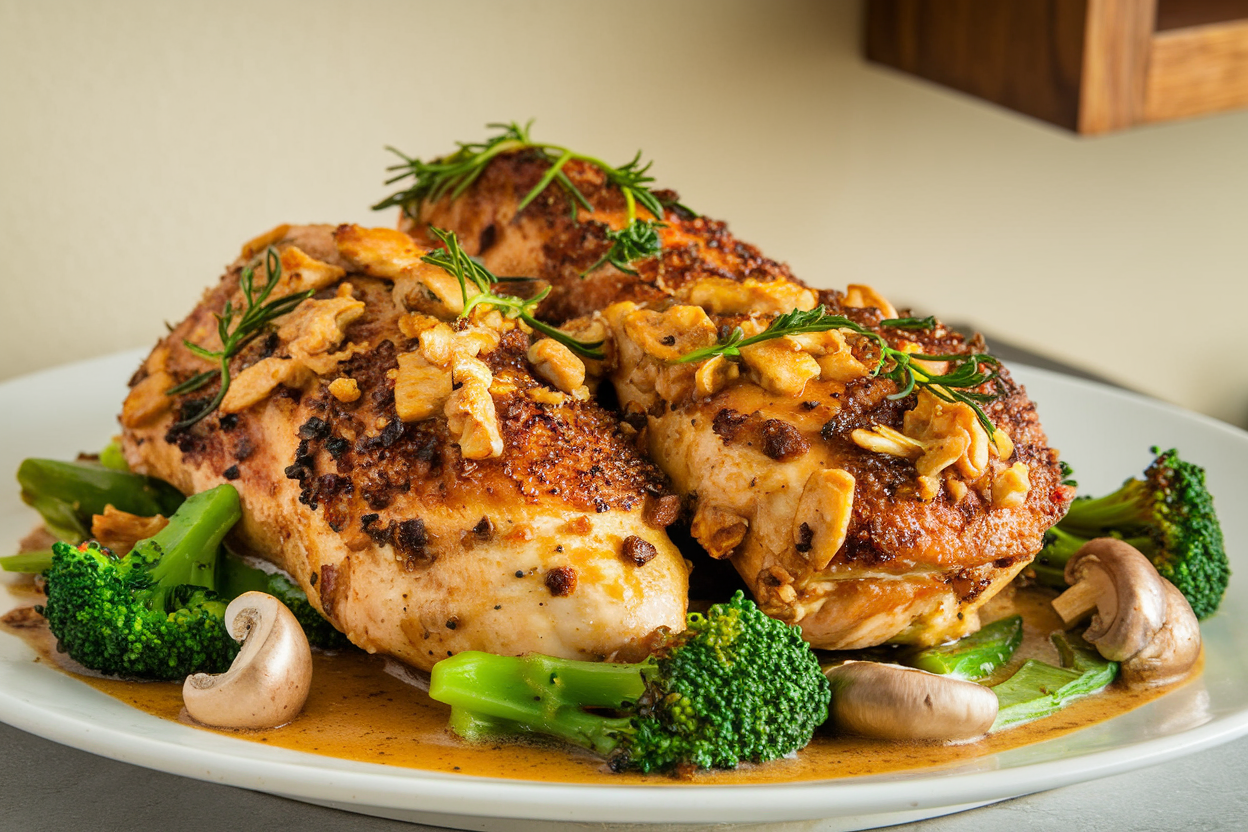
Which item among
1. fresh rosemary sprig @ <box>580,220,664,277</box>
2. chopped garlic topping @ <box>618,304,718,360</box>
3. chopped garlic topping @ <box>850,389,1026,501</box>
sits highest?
fresh rosemary sprig @ <box>580,220,664,277</box>

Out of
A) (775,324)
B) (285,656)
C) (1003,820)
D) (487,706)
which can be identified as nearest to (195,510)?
(285,656)

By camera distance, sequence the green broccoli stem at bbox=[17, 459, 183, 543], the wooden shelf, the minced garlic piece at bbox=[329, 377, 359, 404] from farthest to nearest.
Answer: the wooden shelf
the green broccoli stem at bbox=[17, 459, 183, 543]
the minced garlic piece at bbox=[329, 377, 359, 404]

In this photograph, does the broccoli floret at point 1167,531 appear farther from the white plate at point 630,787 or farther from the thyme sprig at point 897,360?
the thyme sprig at point 897,360

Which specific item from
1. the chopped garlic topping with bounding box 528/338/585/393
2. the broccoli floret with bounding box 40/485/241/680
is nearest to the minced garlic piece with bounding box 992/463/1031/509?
the chopped garlic topping with bounding box 528/338/585/393

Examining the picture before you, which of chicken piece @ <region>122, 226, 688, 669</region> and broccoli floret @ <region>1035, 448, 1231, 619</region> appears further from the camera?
broccoli floret @ <region>1035, 448, 1231, 619</region>

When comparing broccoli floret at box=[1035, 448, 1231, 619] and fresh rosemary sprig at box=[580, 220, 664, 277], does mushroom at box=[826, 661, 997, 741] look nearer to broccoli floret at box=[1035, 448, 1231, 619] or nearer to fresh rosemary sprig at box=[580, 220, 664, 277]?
broccoli floret at box=[1035, 448, 1231, 619]

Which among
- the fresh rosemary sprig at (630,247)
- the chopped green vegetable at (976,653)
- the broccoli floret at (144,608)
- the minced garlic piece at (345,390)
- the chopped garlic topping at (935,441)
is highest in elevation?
the fresh rosemary sprig at (630,247)

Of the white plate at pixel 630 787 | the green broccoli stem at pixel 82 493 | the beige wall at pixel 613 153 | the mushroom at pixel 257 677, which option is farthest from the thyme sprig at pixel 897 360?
the beige wall at pixel 613 153
